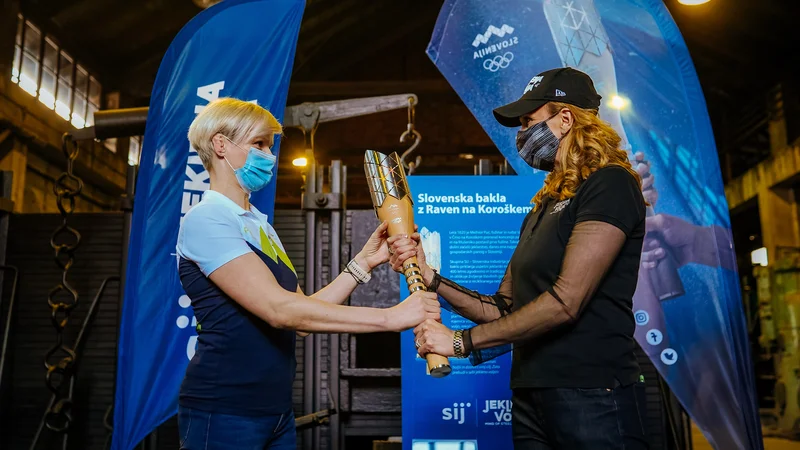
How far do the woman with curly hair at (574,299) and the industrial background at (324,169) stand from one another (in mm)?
371

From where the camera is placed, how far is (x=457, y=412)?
2.83m

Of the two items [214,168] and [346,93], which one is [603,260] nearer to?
[214,168]

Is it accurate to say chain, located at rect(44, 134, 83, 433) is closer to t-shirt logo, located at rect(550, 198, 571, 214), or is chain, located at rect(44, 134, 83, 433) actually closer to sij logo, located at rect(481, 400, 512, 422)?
sij logo, located at rect(481, 400, 512, 422)

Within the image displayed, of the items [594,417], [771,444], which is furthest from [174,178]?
[771,444]

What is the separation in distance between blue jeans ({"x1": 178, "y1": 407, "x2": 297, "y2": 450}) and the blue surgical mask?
0.60 meters

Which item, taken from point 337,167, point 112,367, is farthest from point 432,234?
point 112,367

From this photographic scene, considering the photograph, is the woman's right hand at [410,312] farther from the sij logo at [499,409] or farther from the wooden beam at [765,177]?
the wooden beam at [765,177]

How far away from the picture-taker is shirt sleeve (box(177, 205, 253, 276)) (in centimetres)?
154

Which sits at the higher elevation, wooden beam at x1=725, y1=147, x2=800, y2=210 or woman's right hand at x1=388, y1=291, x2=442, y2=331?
wooden beam at x1=725, y1=147, x2=800, y2=210

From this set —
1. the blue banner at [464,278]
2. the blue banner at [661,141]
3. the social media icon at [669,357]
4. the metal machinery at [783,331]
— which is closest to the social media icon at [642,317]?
the blue banner at [661,141]

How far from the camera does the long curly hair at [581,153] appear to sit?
1733 millimetres

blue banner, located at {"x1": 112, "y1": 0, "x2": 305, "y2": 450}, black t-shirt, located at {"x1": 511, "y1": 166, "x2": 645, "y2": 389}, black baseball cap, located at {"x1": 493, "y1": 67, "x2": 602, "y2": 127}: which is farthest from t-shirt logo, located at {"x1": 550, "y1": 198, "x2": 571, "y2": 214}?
blue banner, located at {"x1": 112, "y1": 0, "x2": 305, "y2": 450}

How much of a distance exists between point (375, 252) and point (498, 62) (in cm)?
139

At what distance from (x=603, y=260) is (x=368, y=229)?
6.35 feet
